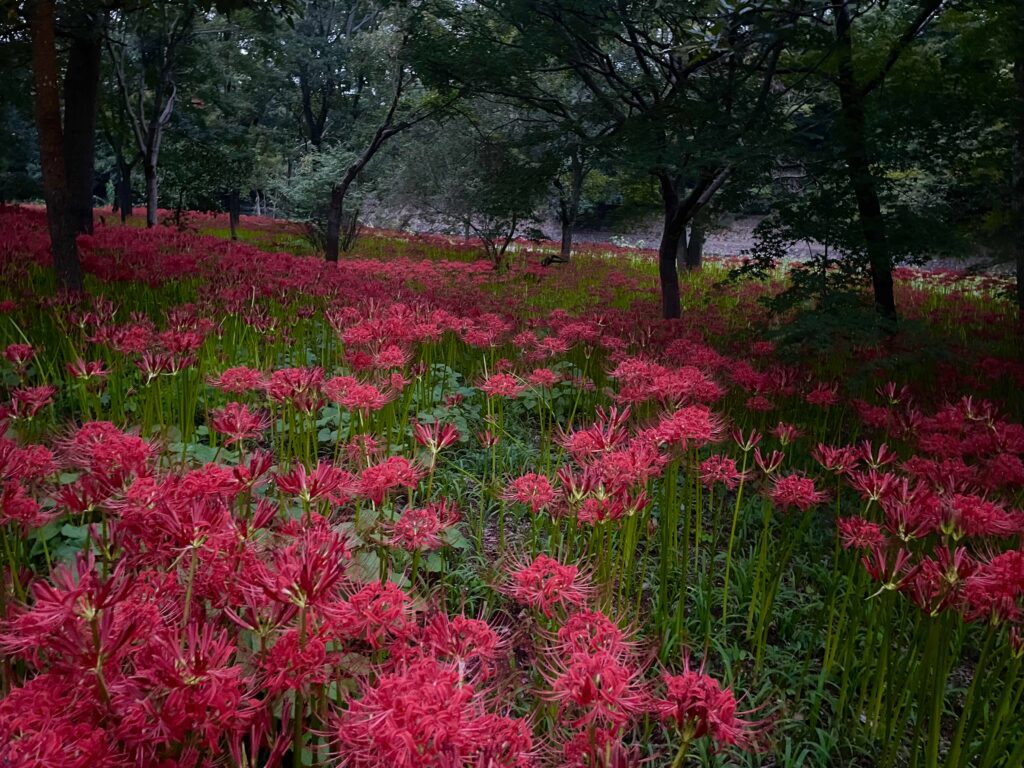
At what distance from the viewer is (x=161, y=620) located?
945mm

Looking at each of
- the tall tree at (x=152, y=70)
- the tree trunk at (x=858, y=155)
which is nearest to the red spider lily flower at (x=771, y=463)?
the tree trunk at (x=858, y=155)

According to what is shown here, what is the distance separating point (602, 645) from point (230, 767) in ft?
1.99

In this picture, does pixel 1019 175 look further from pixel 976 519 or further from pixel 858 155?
pixel 976 519

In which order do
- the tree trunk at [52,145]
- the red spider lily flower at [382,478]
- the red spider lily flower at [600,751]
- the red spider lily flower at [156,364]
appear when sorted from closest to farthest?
1. the red spider lily flower at [600,751]
2. the red spider lily flower at [382,478]
3. the red spider lily flower at [156,364]
4. the tree trunk at [52,145]

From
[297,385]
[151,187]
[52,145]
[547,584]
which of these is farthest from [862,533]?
[151,187]

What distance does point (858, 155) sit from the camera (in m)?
5.48

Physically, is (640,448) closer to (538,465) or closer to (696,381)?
(696,381)

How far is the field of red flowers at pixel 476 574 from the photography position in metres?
0.86

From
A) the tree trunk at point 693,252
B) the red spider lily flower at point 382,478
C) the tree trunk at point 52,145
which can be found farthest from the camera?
the tree trunk at point 693,252

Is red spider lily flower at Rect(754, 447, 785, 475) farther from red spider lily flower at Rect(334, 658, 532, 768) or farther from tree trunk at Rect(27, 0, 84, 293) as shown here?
tree trunk at Rect(27, 0, 84, 293)

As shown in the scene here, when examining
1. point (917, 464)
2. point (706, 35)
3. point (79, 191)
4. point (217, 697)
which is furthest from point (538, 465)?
point (79, 191)

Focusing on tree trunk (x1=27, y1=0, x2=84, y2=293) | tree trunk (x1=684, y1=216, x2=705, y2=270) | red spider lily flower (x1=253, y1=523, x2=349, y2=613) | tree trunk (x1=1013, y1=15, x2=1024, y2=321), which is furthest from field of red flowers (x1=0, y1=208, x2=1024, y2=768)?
tree trunk (x1=684, y1=216, x2=705, y2=270)

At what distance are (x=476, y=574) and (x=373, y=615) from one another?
68.2 inches

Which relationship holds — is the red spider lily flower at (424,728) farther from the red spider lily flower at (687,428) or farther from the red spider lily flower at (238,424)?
the red spider lily flower at (687,428)
